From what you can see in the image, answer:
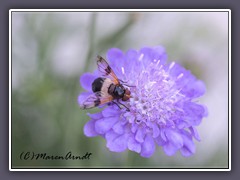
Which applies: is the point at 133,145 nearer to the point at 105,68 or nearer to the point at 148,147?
the point at 148,147

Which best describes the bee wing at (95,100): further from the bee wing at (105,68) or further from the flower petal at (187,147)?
the flower petal at (187,147)

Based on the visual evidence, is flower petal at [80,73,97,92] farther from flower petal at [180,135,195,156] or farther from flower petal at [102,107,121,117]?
flower petal at [180,135,195,156]

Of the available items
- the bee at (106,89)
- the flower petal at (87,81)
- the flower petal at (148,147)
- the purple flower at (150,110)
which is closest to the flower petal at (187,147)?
the purple flower at (150,110)

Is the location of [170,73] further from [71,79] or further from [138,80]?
[71,79]

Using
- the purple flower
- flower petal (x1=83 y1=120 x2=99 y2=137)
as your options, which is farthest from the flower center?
flower petal (x1=83 y1=120 x2=99 y2=137)

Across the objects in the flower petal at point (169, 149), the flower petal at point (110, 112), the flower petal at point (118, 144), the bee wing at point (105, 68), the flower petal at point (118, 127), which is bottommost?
the flower petal at point (169, 149)

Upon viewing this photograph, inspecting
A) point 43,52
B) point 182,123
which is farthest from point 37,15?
point 182,123
